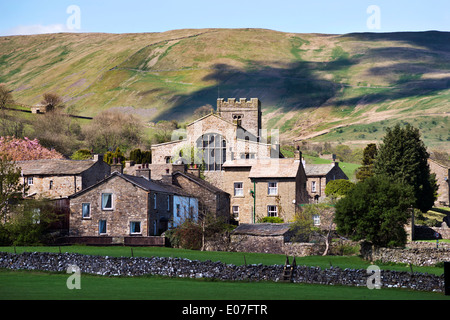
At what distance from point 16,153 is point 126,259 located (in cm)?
5787

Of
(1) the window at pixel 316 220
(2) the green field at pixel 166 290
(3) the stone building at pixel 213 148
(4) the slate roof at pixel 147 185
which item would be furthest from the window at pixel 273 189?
(2) the green field at pixel 166 290

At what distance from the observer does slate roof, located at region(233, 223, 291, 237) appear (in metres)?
59.8

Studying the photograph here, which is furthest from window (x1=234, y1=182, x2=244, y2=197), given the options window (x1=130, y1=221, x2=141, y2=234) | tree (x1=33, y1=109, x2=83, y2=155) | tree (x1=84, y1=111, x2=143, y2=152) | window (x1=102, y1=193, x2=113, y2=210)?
tree (x1=84, y1=111, x2=143, y2=152)

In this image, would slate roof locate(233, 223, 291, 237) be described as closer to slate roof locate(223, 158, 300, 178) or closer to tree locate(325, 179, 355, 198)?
slate roof locate(223, 158, 300, 178)

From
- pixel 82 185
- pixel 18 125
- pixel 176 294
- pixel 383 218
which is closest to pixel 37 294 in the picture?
pixel 176 294

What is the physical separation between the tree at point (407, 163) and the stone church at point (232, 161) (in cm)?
1003

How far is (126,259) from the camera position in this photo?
142 ft

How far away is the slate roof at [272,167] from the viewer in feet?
254

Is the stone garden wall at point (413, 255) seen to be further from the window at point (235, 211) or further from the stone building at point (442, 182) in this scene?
the stone building at point (442, 182)

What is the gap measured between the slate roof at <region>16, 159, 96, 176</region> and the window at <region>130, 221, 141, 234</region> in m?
14.1

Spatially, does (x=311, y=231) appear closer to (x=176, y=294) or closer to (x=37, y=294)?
(x=176, y=294)
